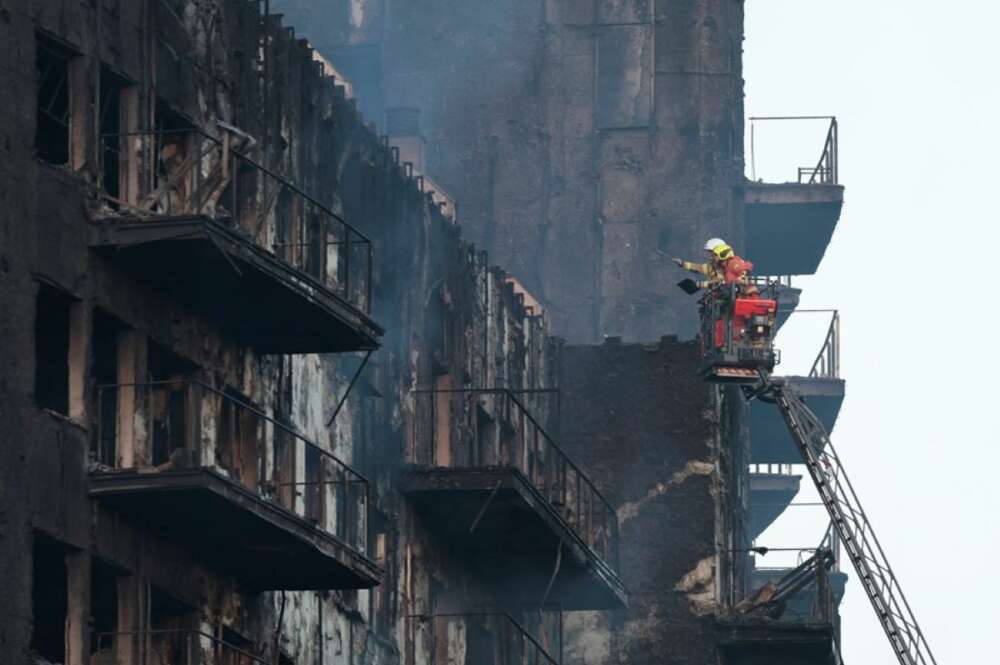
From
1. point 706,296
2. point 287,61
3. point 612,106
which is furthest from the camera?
point 612,106

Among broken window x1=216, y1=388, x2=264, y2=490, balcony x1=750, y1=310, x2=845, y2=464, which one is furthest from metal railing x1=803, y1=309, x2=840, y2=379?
broken window x1=216, y1=388, x2=264, y2=490

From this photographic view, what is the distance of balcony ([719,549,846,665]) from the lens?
45219 millimetres

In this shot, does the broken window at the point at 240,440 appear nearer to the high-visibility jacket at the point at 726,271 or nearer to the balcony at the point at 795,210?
the high-visibility jacket at the point at 726,271

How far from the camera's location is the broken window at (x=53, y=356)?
2656 centimetres

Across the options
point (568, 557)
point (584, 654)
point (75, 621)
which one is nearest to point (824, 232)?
point (584, 654)

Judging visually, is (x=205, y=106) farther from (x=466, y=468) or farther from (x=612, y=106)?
(x=612, y=106)

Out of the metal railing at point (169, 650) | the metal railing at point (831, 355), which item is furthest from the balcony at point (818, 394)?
the metal railing at point (169, 650)

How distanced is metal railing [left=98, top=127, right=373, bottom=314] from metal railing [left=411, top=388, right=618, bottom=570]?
382 cm

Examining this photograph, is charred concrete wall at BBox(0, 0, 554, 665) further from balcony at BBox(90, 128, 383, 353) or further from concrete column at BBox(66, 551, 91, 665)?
balcony at BBox(90, 128, 383, 353)

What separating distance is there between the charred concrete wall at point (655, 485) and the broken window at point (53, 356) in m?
19.3

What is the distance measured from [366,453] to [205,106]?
624 centimetres

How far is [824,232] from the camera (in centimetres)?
5912

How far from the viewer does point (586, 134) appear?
56312 millimetres

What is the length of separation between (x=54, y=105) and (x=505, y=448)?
15.7 m
